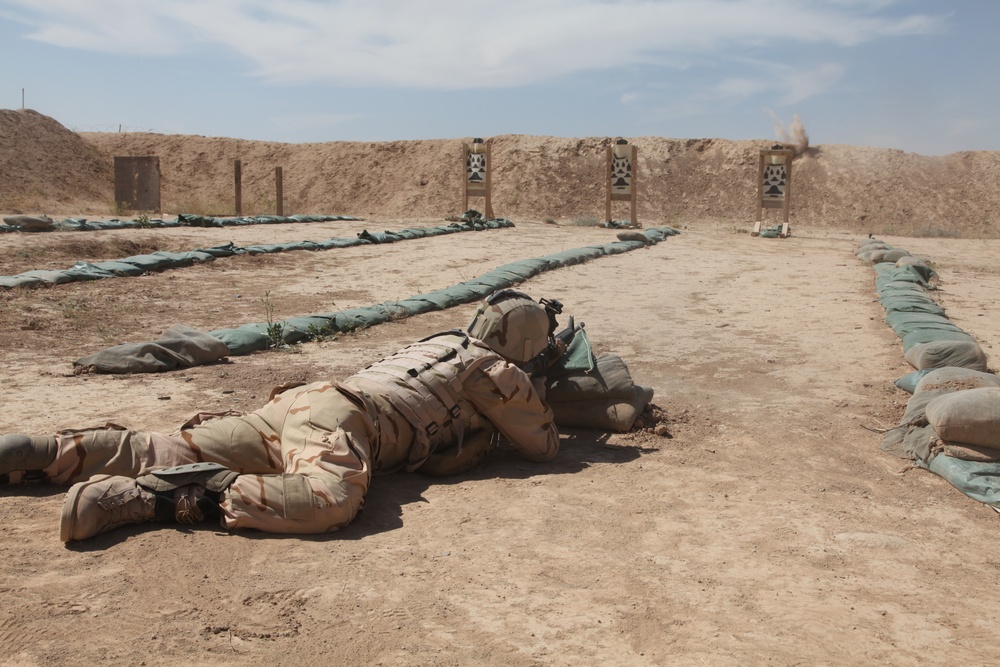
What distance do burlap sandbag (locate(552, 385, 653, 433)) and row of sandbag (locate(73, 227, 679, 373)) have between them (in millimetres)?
2440

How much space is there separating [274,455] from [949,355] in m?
4.01

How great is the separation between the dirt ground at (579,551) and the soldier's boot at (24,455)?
0.07 meters

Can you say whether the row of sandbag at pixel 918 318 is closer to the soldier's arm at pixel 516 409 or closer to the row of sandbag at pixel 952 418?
the row of sandbag at pixel 952 418

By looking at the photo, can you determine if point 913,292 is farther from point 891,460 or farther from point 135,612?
point 135,612

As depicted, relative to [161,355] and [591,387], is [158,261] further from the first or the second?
[591,387]

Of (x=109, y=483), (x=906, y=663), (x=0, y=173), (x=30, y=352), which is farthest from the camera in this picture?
(x=0, y=173)

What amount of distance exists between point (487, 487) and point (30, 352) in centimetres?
372

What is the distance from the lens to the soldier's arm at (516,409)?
3.49 m

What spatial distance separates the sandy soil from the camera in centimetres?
224

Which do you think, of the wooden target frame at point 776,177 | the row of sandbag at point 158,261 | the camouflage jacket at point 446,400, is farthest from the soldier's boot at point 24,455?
the wooden target frame at point 776,177

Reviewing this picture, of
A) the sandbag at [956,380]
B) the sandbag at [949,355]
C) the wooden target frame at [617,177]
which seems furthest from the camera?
the wooden target frame at [617,177]

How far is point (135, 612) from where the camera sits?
7.53ft

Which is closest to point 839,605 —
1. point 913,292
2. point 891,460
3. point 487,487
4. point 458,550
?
point 458,550

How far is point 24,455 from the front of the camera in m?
3.05
